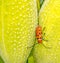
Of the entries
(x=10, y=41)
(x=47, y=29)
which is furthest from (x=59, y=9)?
(x=10, y=41)

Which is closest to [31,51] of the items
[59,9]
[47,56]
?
[47,56]

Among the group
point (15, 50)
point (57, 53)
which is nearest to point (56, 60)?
point (57, 53)

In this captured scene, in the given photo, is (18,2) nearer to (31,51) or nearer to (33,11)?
(33,11)

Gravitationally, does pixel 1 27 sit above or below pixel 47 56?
above

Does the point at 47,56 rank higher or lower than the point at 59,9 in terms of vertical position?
lower

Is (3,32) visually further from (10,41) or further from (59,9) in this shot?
(59,9)

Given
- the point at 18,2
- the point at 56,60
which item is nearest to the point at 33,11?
the point at 18,2

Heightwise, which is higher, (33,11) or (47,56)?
(33,11)

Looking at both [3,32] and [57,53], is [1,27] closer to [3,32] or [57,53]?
[3,32]
